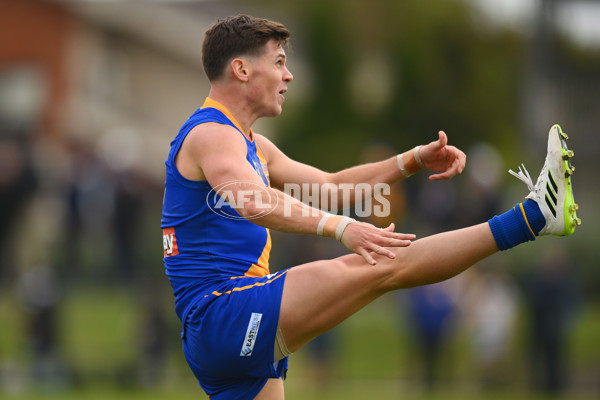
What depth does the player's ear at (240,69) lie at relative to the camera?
5477mm

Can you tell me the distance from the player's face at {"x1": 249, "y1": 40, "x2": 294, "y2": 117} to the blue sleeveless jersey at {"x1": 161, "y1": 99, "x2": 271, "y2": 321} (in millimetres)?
214

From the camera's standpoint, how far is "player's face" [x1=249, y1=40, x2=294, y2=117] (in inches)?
217

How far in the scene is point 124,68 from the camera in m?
30.5

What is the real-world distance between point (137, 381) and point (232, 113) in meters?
7.63

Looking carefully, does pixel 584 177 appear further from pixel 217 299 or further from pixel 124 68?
pixel 124 68

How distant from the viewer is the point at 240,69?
→ 216 inches

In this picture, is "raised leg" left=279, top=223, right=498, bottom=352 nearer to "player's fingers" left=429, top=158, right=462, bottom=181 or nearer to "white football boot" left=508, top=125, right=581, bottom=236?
"white football boot" left=508, top=125, right=581, bottom=236

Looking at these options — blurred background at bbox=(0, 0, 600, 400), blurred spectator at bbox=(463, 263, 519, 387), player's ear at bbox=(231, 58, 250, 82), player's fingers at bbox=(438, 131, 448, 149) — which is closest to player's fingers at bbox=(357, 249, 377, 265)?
player's fingers at bbox=(438, 131, 448, 149)

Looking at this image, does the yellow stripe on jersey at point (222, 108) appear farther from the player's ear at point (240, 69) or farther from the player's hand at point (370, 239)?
the player's hand at point (370, 239)

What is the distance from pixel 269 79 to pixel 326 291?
4.31ft

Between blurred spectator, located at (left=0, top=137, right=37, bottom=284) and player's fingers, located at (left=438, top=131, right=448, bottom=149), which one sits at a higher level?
blurred spectator, located at (left=0, top=137, right=37, bottom=284)

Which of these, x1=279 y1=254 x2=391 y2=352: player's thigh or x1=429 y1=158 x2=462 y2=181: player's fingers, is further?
x1=429 y1=158 x2=462 y2=181: player's fingers

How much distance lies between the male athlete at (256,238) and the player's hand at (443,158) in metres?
0.01

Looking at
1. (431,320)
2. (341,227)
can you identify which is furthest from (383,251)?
(431,320)
